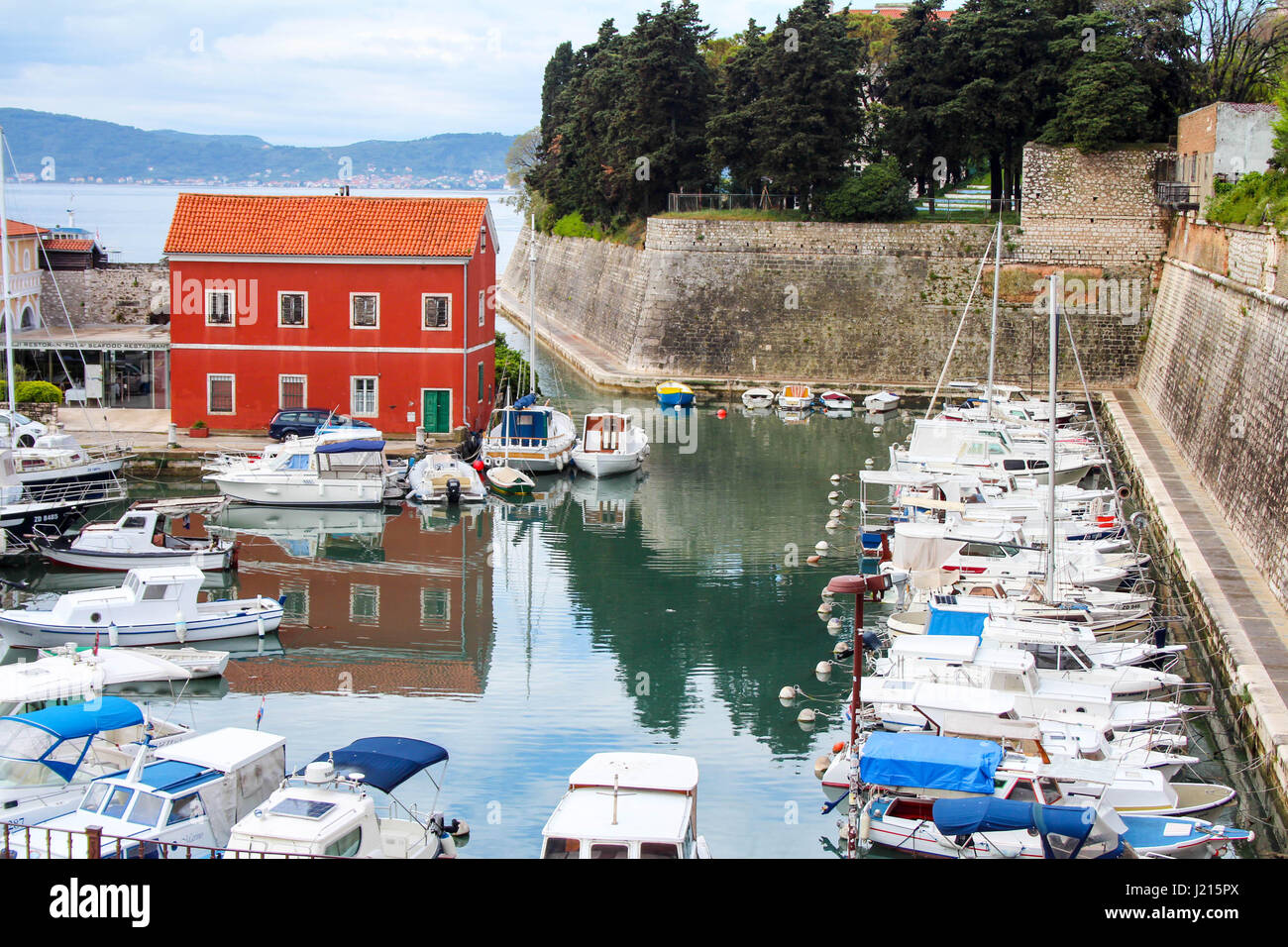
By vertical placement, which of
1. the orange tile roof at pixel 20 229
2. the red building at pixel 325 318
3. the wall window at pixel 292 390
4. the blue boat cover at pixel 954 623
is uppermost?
the orange tile roof at pixel 20 229

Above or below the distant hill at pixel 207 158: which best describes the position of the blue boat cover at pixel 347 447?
below

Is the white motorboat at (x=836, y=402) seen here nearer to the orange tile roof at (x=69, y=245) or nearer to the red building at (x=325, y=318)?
the red building at (x=325, y=318)

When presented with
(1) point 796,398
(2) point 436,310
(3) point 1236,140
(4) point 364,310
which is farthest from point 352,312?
(3) point 1236,140

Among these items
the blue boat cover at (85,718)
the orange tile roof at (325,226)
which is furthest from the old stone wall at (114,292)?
the blue boat cover at (85,718)

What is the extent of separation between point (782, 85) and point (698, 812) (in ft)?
113

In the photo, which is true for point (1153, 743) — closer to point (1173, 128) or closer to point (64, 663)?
point (64, 663)

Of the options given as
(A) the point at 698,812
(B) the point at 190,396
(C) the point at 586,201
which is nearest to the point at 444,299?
(B) the point at 190,396

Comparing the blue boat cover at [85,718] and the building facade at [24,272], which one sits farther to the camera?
the building facade at [24,272]

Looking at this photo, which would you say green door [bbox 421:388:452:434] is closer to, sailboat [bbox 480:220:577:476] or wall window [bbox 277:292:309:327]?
sailboat [bbox 480:220:577:476]

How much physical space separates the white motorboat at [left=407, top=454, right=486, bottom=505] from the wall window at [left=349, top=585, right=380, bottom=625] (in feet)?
19.6

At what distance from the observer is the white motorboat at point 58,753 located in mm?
12172

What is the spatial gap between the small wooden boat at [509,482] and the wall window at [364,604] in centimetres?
672

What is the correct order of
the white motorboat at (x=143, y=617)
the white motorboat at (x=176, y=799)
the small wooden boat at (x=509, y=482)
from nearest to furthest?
the white motorboat at (x=176, y=799) < the white motorboat at (x=143, y=617) < the small wooden boat at (x=509, y=482)

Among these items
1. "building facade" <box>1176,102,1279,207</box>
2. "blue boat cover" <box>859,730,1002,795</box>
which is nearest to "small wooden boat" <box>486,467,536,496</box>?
"blue boat cover" <box>859,730,1002,795</box>
